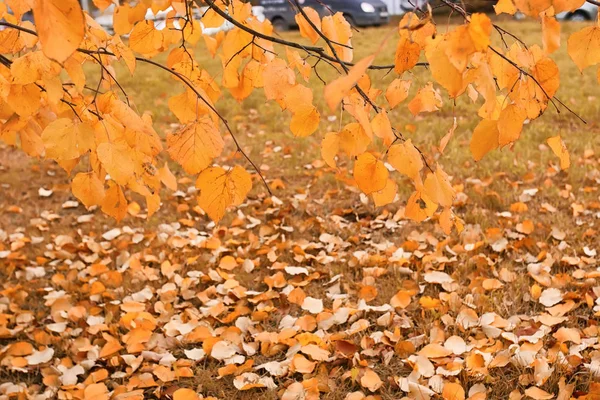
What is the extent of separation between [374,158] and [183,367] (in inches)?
44.6

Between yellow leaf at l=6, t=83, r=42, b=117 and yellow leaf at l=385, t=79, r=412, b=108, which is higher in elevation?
yellow leaf at l=6, t=83, r=42, b=117

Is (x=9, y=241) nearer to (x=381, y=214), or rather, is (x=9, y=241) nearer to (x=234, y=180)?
(x=381, y=214)

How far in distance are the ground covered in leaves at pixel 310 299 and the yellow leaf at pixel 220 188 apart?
2.63ft

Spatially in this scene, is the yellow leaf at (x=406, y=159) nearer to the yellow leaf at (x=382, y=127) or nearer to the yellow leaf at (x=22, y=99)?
the yellow leaf at (x=382, y=127)

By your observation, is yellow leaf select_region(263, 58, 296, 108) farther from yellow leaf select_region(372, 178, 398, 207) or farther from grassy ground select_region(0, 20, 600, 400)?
grassy ground select_region(0, 20, 600, 400)

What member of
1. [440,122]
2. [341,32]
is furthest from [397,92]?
[440,122]

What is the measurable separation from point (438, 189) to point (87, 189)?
0.76m

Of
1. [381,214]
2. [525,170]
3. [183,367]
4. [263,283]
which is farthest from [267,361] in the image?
[525,170]

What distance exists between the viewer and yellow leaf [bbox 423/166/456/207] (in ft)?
3.93

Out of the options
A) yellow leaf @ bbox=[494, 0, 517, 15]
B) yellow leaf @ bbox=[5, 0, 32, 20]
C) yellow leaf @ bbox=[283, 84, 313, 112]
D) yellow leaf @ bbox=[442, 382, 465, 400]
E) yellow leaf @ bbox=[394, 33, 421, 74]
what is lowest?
yellow leaf @ bbox=[442, 382, 465, 400]

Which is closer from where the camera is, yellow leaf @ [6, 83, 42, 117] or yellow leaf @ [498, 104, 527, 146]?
yellow leaf @ [498, 104, 527, 146]

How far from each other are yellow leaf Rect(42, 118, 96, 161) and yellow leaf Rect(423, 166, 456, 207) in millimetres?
635

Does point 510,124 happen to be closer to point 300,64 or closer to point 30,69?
point 300,64

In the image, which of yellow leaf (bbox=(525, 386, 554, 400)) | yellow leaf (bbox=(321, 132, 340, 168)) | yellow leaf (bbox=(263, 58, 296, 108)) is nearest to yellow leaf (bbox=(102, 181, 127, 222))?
yellow leaf (bbox=(263, 58, 296, 108))
